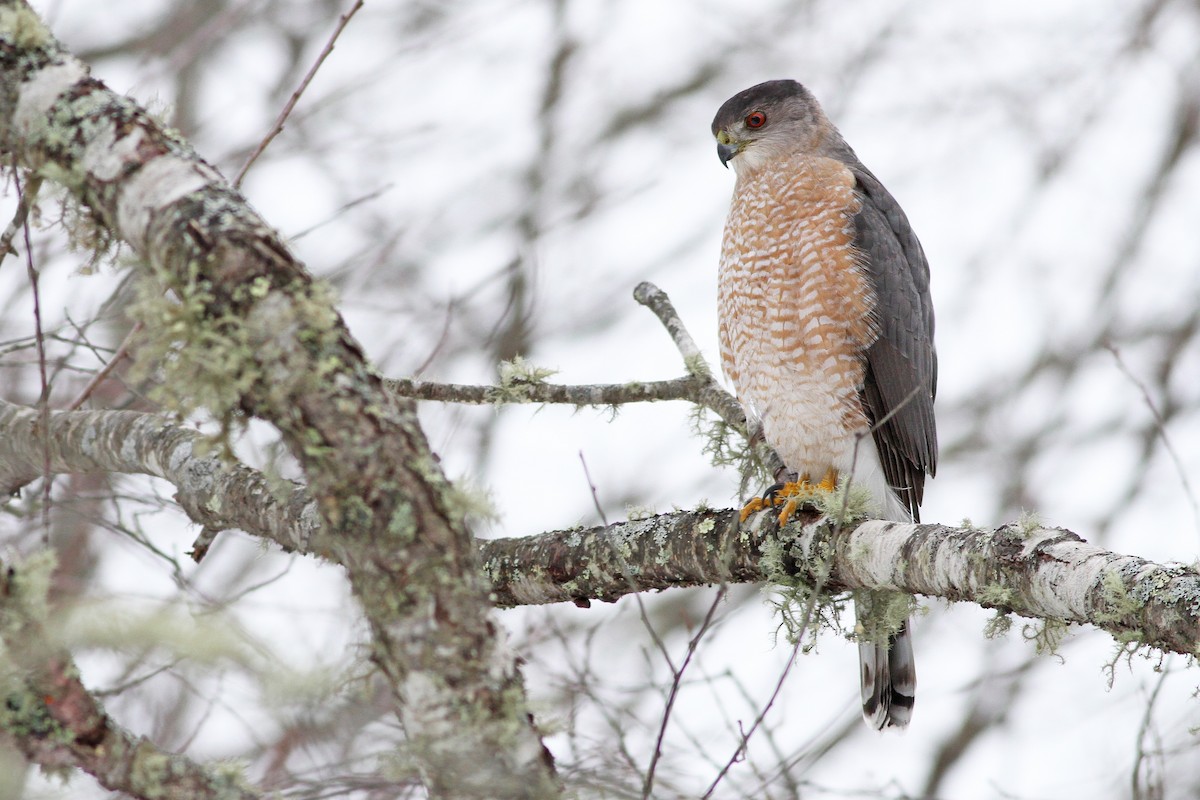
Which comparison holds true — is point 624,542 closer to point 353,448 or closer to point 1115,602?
point 1115,602

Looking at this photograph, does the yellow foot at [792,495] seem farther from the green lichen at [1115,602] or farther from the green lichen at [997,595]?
the green lichen at [1115,602]

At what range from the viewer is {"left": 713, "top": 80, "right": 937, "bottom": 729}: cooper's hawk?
4410 mm

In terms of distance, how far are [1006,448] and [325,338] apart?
34.9ft

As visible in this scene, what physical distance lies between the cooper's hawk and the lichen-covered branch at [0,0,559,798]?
270 centimetres

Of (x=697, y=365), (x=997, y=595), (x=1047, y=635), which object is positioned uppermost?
(x=697, y=365)

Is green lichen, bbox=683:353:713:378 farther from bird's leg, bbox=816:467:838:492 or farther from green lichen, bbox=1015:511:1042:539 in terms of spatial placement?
green lichen, bbox=1015:511:1042:539

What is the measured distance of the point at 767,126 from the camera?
5.37 meters

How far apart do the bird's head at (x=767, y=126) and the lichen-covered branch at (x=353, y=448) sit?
12.3ft

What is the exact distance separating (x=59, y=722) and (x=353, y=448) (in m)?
0.61

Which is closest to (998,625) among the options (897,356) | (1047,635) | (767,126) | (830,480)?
(1047,635)

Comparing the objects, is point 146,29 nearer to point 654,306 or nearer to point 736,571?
point 654,306

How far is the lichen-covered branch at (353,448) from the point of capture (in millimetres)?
1740

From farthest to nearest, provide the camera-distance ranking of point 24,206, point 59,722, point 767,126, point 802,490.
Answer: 1. point 767,126
2. point 802,490
3. point 24,206
4. point 59,722

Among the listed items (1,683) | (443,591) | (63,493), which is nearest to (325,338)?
(443,591)
